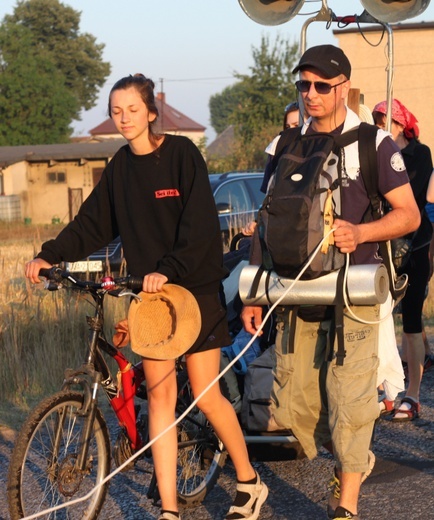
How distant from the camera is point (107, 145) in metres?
57.0

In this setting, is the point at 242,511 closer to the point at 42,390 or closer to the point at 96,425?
the point at 96,425

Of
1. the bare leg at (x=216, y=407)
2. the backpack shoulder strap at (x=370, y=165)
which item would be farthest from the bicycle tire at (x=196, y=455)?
the backpack shoulder strap at (x=370, y=165)

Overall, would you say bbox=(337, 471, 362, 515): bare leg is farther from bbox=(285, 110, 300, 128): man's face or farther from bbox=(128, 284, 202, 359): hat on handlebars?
bbox=(285, 110, 300, 128): man's face

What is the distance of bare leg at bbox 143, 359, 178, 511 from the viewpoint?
4.59 m

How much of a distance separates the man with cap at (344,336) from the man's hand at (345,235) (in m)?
0.04

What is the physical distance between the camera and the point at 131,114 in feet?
15.0

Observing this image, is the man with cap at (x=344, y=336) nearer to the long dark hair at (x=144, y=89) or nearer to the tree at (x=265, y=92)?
the long dark hair at (x=144, y=89)

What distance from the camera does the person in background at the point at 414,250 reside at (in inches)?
263

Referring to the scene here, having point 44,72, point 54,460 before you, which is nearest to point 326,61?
point 54,460

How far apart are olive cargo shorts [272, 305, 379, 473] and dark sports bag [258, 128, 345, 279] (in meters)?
0.31

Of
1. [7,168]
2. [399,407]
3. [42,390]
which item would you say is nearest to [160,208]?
[399,407]

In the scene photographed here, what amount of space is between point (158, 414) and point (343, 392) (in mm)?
825

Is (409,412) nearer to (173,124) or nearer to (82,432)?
(82,432)

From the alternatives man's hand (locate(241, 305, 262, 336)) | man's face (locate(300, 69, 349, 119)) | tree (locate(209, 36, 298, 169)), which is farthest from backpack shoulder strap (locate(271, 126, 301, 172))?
tree (locate(209, 36, 298, 169))
